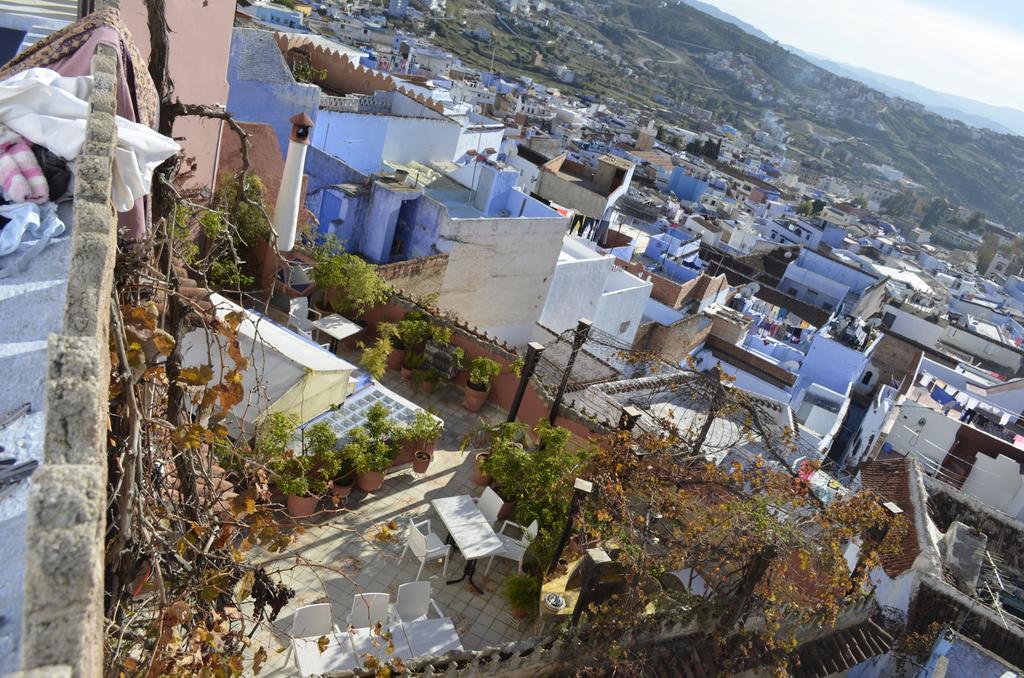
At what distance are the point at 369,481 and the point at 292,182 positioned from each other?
17.5ft

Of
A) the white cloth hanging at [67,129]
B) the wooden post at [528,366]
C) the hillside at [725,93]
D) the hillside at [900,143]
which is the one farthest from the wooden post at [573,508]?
the hillside at [900,143]

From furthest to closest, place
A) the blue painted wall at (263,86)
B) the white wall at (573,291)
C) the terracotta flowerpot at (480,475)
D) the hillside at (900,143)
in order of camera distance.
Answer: the hillside at (900,143) < the white wall at (573,291) < the blue painted wall at (263,86) < the terracotta flowerpot at (480,475)

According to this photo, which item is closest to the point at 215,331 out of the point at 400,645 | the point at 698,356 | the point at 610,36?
the point at 400,645

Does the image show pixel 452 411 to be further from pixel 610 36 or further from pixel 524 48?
pixel 610 36

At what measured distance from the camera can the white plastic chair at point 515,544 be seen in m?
9.41

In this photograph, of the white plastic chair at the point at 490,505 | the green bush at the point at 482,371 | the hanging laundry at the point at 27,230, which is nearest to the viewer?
the hanging laundry at the point at 27,230

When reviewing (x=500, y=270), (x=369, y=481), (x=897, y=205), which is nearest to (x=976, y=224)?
(x=897, y=205)

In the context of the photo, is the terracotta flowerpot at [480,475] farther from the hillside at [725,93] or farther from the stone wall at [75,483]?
the hillside at [725,93]

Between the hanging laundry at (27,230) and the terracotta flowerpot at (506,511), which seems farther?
the terracotta flowerpot at (506,511)

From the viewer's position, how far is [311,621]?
7.52 m

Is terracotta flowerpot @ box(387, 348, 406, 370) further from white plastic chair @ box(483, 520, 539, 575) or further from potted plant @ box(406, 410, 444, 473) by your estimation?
white plastic chair @ box(483, 520, 539, 575)

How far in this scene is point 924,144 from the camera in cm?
18512

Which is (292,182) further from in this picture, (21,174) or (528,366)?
(21,174)

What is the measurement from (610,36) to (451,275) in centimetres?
18039
